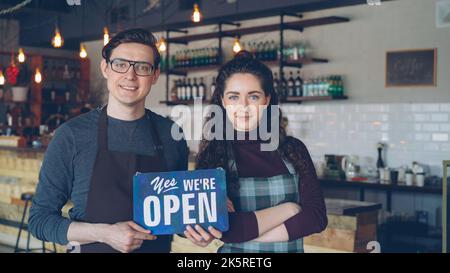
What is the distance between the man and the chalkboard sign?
4.67 metres

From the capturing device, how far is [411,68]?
20.8ft

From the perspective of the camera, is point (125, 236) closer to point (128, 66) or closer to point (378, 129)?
point (128, 66)

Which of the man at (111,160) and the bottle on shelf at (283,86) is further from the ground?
the bottle on shelf at (283,86)

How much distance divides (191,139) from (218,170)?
22.1 ft

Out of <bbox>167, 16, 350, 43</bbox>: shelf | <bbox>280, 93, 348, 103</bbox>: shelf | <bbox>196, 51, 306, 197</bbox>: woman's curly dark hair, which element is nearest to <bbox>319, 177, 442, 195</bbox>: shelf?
<bbox>280, 93, 348, 103</bbox>: shelf

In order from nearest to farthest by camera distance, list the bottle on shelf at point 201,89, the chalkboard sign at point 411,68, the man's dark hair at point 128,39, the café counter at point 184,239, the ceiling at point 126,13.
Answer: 1. the man's dark hair at point 128,39
2. the café counter at point 184,239
3. the chalkboard sign at point 411,68
4. the ceiling at point 126,13
5. the bottle on shelf at point 201,89

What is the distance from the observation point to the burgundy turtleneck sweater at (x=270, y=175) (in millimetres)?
1898

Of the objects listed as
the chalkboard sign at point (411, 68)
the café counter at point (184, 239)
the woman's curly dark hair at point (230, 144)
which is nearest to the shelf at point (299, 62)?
the chalkboard sign at point (411, 68)

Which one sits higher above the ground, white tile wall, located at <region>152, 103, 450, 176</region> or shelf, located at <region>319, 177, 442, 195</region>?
white tile wall, located at <region>152, 103, 450, 176</region>

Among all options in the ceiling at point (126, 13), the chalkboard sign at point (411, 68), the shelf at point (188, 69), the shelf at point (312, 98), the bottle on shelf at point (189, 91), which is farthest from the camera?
the bottle on shelf at point (189, 91)

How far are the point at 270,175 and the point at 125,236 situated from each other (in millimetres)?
500

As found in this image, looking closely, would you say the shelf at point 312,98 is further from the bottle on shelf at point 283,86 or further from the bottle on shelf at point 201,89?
the bottle on shelf at point 201,89

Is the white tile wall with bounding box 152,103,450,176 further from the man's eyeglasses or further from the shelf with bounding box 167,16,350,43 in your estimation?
the man's eyeglasses

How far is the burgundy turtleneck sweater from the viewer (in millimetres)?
1898
